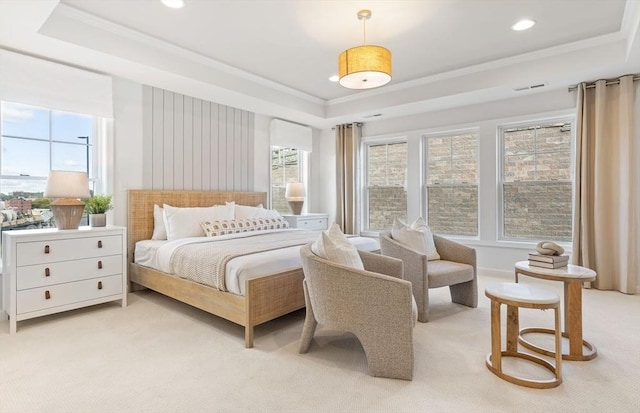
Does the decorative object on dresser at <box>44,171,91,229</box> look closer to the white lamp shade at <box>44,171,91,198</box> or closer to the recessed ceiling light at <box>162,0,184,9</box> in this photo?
the white lamp shade at <box>44,171,91,198</box>

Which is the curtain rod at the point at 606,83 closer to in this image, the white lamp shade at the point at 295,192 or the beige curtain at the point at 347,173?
the beige curtain at the point at 347,173

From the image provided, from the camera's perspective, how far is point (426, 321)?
293cm

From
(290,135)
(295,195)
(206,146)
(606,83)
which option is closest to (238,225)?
(206,146)

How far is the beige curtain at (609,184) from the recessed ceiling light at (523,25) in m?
1.35

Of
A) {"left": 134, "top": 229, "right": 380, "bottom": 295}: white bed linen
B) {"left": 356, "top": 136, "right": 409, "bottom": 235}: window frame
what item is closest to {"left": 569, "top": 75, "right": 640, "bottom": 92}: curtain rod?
{"left": 356, "top": 136, "right": 409, "bottom": 235}: window frame

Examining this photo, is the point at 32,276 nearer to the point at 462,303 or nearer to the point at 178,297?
the point at 178,297

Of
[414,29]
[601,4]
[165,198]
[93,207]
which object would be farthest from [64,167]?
[601,4]

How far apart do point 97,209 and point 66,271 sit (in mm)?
673

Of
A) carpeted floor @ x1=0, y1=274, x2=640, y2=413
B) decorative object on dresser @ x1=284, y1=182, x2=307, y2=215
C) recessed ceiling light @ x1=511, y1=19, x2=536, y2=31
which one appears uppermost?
recessed ceiling light @ x1=511, y1=19, x2=536, y2=31

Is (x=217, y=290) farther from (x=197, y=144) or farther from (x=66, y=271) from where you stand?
(x=197, y=144)

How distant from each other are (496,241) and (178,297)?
403cm

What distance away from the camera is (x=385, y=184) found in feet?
19.2

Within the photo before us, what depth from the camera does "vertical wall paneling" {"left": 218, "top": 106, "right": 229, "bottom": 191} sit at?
4789 millimetres

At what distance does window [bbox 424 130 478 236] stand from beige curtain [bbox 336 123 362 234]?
3.90ft
